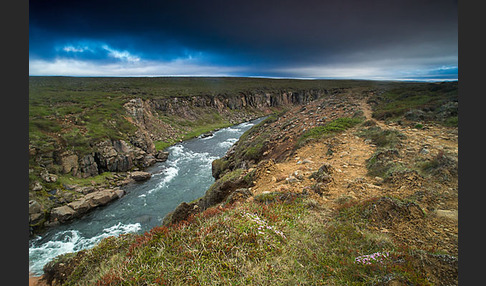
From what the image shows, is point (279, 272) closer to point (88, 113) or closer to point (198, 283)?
point (198, 283)

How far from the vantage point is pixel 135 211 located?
→ 1659cm

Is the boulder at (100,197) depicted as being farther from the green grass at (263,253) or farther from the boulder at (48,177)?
the green grass at (263,253)

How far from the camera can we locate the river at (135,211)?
517 inches

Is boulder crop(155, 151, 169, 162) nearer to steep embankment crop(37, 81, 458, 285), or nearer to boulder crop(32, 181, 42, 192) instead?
boulder crop(32, 181, 42, 192)

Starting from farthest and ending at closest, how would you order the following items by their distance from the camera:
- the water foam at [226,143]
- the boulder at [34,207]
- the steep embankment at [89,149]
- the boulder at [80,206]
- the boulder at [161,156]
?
the water foam at [226,143] < the boulder at [161,156] < the steep embankment at [89,149] < the boulder at [80,206] < the boulder at [34,207]

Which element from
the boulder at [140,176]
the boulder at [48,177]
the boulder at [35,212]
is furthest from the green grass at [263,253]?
the boulder at [48,177]

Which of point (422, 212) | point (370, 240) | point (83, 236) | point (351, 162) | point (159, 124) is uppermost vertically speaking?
point (159, 124)

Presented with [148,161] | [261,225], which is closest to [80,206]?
[148,161]

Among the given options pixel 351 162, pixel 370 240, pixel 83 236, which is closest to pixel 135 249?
pixel 370 240

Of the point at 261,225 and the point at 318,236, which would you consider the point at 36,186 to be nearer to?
the point at 261,225

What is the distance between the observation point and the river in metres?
13.1

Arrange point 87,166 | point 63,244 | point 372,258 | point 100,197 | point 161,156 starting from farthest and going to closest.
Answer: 1. point 161,156
2. point 87,166
3. point 100,197
4. point 63,244
5. point 372,258

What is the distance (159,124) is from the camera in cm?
4300

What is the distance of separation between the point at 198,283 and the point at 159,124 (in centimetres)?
4391
